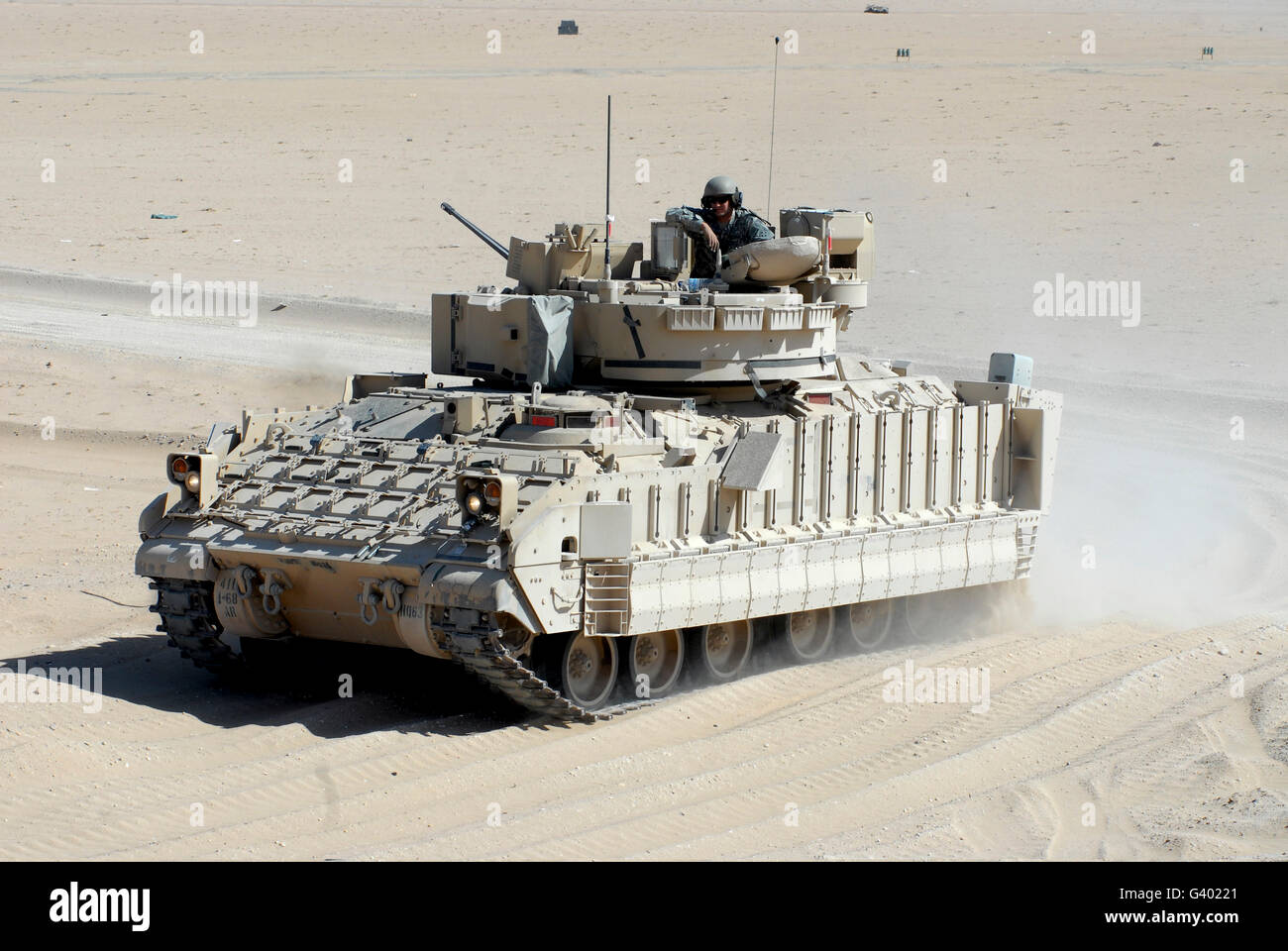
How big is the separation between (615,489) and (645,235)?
26700mm

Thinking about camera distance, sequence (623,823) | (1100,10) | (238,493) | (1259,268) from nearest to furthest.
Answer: (623,823) < (238,493) < (1259,268) < (1100,10)

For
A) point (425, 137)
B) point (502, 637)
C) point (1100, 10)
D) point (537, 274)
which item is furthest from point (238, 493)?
point (1100, 10)

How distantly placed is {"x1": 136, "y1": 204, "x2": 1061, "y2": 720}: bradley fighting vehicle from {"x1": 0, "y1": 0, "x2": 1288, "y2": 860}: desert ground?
660 mm

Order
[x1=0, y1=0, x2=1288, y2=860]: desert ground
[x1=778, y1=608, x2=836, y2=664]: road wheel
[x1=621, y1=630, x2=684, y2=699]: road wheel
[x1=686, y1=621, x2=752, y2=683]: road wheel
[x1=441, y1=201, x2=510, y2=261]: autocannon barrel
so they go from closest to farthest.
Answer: [x1=0, y1=0, x2=1288, y2=860]: desert ground < [x1=621, y1=630, x2=684, y2=699]: road wheel < [x1=686, y1=621, x2=752, y2=683]: road wheel < [x1=778, y1=608, x2=836, y2=664]: road wheel < [x1=441, y1=201, x2=510, y2=261]: autocannon barrel

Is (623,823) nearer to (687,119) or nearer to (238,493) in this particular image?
(238,493)

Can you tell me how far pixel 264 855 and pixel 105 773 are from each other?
6.73 feet

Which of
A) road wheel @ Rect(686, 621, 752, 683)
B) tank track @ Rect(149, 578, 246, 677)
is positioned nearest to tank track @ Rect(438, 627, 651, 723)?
road wheel @ Rect(686, 621, 752, 683)

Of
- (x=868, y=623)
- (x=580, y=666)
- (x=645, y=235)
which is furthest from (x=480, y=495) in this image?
(x=645, y=235)

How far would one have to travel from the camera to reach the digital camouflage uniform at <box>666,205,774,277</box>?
1722 cm

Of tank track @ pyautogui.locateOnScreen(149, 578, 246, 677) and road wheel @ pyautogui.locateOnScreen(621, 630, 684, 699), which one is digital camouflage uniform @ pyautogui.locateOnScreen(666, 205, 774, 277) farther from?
tank track @ pyautogui.locateOnScreen(149, 578, 246, 677)

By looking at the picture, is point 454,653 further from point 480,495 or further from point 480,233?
point 480,233

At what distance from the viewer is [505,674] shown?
43.7 ft

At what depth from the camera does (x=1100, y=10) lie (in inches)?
3236

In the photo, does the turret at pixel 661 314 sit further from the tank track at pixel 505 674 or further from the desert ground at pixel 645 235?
the tank track at pixel 505 674
